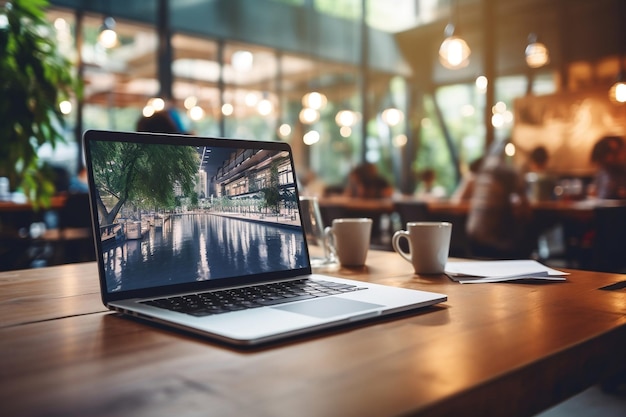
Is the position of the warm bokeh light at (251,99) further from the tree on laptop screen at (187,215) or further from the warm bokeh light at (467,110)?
the tree on laptop screen at (187,215)

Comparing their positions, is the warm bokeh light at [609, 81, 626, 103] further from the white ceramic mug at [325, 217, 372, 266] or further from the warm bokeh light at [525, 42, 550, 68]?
the white ceramic mug at [325, 217, 372, 266]

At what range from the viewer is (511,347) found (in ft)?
2.14

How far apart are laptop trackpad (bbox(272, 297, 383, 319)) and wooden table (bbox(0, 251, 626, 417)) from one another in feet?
0.15

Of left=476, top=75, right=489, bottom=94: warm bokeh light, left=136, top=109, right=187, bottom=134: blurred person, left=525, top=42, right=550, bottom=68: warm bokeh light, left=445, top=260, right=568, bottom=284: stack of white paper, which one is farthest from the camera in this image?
left=476, top=75, right=489, bottom=94: warm bokeh light

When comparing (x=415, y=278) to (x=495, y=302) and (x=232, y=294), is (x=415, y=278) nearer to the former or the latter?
(x=495, y=302)

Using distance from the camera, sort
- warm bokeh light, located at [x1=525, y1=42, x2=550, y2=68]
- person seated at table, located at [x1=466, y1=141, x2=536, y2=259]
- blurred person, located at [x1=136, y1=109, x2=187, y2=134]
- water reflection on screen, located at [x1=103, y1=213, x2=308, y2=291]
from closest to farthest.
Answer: water reflection on screen, located at [x1=103, y1=213, x2=308, y2=291]
blurred person, located at [x1=136, y1=109, x2=187, y2=134]
person seated at table, located at [x1=466, y1=141, x2=536, y2=259]
warm bokeh light, located at [x1=525, y1=42, x2=550, y2=68]

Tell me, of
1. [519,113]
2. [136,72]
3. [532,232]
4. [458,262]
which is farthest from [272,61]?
[458,262]

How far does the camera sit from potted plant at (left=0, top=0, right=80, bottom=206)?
2.19 metres

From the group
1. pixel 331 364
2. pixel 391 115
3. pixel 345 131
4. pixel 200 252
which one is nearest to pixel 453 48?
pixel 391 115

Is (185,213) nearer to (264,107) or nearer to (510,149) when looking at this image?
(510,149)

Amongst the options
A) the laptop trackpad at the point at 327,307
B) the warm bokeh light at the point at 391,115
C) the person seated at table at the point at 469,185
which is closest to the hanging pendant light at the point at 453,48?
the person seated at table at the point at 469,185

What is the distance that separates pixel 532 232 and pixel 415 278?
3648 mm

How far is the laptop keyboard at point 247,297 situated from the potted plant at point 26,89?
5.48 feet

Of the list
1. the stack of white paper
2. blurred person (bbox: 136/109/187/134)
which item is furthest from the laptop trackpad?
blurred person (bbox: 136/109/187/134)
